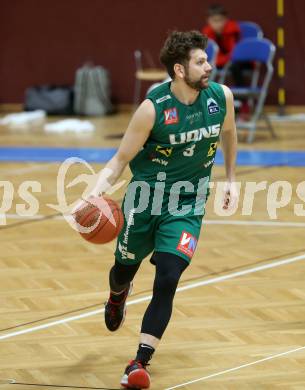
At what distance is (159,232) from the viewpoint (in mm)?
5418

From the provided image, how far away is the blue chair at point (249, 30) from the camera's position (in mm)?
15461

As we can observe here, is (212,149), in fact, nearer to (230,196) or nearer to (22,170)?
(230,196)

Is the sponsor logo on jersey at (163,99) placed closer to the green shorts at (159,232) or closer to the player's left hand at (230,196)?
the green shorts at (159,232)

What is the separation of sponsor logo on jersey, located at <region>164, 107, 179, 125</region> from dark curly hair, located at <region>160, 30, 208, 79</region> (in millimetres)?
189

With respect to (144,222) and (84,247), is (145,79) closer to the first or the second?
(84,247)

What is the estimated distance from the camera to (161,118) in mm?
5344

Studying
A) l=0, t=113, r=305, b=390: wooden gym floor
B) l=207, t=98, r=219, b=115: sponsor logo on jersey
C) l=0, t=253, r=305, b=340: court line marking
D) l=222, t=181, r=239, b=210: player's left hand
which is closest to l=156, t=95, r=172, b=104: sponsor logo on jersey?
l=207, t=98, r=219, b=115: sponsor logo on jersey

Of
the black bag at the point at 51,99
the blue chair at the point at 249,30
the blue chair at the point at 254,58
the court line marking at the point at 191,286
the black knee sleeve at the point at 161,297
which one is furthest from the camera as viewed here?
the black bag at the point at 51,99

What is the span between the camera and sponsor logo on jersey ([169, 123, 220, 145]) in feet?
17.6

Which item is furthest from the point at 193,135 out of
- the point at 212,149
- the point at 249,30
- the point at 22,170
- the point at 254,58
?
the point at 249,30

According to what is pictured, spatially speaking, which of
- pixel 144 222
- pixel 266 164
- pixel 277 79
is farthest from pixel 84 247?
pixel 277 79

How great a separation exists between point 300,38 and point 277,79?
755mm

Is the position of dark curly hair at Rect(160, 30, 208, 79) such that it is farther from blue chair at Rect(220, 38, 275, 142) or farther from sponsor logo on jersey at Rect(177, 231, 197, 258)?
blue chair at Rect(220, 38, 275, 142)

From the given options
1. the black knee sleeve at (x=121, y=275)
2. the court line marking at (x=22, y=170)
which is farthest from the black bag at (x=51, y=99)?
the black knee sleeve at (x=121, y=275)
